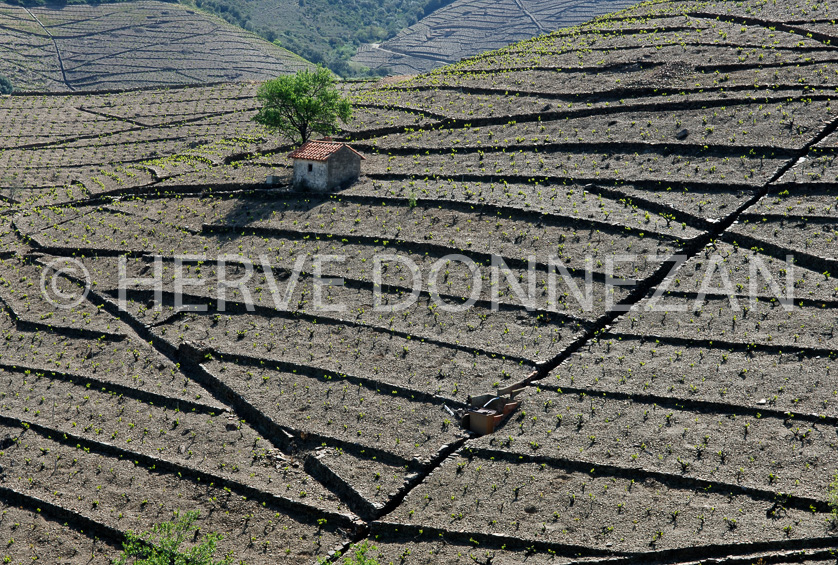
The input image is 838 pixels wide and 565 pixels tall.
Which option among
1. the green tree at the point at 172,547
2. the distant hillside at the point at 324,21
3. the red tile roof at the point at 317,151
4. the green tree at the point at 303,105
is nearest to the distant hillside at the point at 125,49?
the distant hillside at the point at 324,21

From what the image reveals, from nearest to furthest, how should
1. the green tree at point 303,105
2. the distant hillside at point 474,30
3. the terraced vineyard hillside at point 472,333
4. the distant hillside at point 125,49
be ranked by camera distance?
the terraced vineyard hillside at point 472,333 → the green tree at point 303,105 → the distant hillside at point 125,49 → the distant hillside at point 474,30

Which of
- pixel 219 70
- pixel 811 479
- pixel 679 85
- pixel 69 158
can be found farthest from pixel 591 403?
pixel 219 70

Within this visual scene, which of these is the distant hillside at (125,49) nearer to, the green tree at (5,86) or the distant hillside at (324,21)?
the green tree at (5,86)

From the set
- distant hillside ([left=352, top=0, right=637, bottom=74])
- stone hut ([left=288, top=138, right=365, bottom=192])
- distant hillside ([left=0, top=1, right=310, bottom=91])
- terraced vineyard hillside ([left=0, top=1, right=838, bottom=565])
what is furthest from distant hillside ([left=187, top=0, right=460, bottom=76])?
terraced vineyard hillside ([left=0, top=1, right=838, bottom=565])

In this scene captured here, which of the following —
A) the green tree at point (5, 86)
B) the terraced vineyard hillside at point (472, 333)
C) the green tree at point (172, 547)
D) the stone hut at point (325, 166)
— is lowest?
the green tree at point (172, 547)

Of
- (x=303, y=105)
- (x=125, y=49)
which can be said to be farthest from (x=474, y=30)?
(x=303, y=105)

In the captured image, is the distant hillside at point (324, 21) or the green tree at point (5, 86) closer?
the green tree at point (5, 86)
